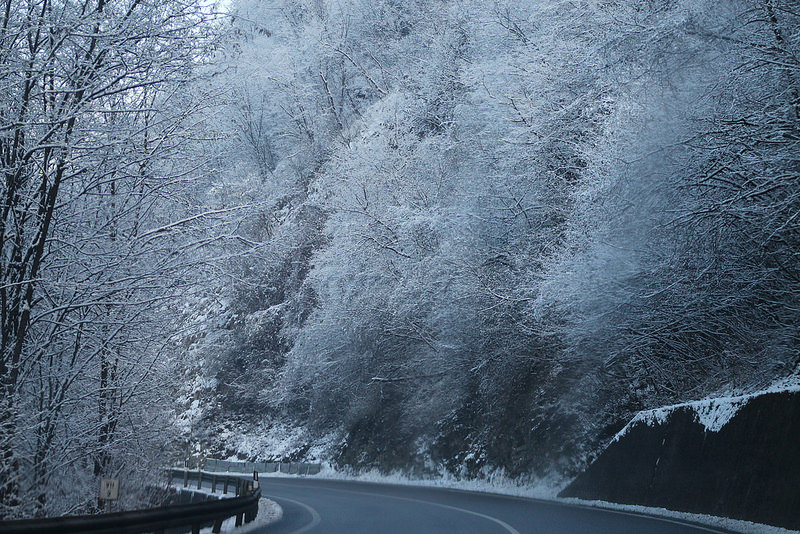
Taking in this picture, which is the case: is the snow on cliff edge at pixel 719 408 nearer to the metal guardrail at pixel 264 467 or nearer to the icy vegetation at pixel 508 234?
the icy vegetation at pixel 508 234

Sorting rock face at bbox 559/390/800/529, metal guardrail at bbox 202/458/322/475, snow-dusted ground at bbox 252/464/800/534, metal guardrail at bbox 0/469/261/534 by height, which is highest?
metal guardrail at bbox 0/469/261/534

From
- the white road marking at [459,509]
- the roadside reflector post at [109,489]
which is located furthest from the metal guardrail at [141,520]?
the white road marking at [459,509]

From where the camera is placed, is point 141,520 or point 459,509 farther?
point 459,509

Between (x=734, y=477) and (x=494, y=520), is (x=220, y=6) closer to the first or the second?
(x=494, y=520)

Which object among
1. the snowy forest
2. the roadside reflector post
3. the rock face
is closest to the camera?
the roadside reflector post

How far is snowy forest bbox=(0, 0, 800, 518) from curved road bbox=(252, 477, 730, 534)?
3.15m

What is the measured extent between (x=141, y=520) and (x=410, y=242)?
2343cm

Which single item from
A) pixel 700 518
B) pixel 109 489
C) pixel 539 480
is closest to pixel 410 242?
pixel 539 480

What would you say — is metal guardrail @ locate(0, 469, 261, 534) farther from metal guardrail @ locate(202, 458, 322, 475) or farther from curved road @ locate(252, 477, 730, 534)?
metal guardrail @ locate(202, 458, 322, 475)

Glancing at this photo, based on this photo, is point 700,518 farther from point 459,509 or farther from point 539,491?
point 539,491

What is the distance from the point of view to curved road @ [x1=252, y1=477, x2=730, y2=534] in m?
11.6

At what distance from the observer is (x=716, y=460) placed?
1275cm

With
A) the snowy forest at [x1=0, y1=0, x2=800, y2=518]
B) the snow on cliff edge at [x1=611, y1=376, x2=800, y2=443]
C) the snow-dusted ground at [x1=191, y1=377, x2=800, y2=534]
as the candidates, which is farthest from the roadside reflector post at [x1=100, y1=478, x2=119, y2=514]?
the snow on cliff edge at [x1=611, y1=376, x2=800, y2=443]

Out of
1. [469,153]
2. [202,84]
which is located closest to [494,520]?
[202,84]
